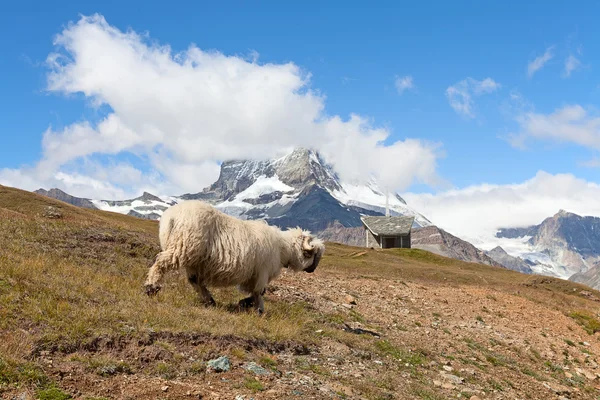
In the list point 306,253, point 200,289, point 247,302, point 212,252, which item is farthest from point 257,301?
point 306,253

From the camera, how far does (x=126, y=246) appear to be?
61.0 feet

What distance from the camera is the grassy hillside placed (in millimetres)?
7734

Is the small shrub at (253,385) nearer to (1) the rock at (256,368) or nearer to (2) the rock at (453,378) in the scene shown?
(1) the rock at (256,368)

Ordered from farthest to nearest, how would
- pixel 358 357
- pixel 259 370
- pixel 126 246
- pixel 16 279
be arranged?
pixel 126 246 < pixel 358 357 < pixel 16 279 < pixel 259 370

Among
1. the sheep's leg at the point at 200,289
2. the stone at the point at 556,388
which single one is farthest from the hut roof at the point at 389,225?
the sheep's leg at the point at 200,289

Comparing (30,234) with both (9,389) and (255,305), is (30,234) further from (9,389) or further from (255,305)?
(9,389)

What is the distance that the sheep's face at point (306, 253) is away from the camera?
15.3m

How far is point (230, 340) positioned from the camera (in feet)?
32.2

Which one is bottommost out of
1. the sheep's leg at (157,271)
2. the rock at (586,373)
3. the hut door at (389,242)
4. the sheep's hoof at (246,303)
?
the rock at (586,373)

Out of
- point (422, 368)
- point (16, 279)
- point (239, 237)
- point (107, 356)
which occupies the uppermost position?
point (239, 237)

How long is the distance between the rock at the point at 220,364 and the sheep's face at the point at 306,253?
6.63 metres

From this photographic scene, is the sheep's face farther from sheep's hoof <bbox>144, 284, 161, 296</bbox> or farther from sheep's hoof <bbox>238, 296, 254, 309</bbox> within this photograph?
sheep's hoof <bbox>144, 284, 161, 296</bbox>

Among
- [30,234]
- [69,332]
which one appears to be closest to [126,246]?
[30,234]

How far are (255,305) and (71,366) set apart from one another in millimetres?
6404
